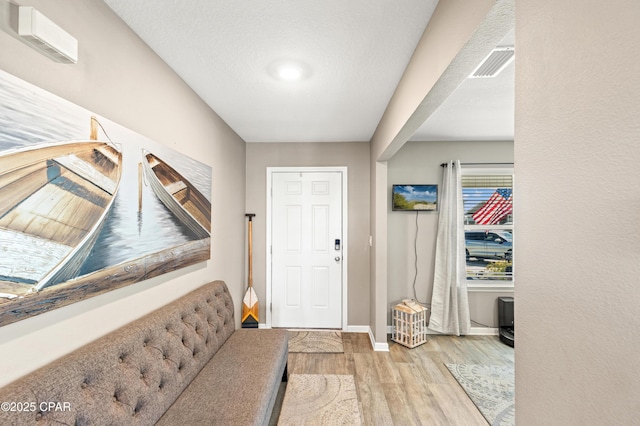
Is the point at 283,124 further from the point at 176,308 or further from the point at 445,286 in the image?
the point at 445,286

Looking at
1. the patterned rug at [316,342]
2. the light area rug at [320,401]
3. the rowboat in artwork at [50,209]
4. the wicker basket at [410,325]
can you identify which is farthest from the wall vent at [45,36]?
the wicker basket at [410,325]

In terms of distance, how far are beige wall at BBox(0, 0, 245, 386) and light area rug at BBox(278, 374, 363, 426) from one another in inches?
46.7

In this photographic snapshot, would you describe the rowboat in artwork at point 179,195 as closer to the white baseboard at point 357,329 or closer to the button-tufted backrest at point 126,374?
the button-tufted backrest at point 126,374

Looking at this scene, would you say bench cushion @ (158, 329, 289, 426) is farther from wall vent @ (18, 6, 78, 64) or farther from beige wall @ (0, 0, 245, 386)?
wall vent @ (18, 6, 78, 64)

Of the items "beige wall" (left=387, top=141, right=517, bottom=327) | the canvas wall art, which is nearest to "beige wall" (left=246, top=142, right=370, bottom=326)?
"beige wall" (left=387, top=141, right=517, bottom=327)

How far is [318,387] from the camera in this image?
2.42 metres

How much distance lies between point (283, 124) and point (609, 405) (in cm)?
298

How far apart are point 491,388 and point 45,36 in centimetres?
Answer: 353

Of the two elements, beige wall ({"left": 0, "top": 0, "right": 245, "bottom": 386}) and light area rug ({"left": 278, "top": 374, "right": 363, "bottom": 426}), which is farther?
light area rug ({"left": 278, "top": 374, "right": 363, "bottom": 426})

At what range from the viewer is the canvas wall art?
902 millimetres

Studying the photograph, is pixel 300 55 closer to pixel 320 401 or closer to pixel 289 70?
pixel 289 70

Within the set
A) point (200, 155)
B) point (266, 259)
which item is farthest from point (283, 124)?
point (266, 259)

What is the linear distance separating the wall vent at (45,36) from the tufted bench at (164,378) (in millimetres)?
1105

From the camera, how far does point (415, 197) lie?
364 centimetres
